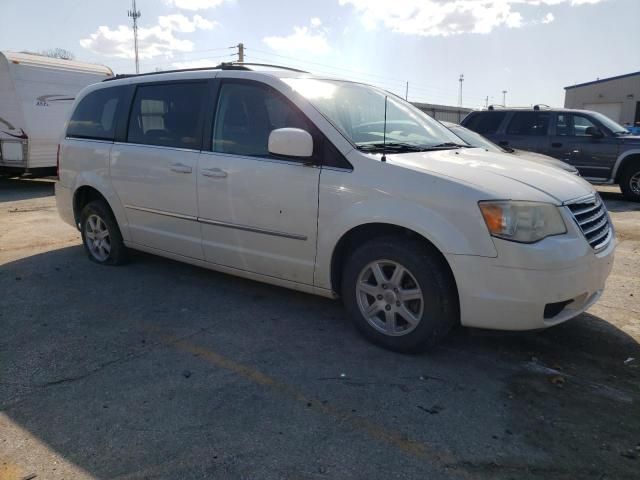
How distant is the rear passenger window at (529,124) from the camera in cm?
1114

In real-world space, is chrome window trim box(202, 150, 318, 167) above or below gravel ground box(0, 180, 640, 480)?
above

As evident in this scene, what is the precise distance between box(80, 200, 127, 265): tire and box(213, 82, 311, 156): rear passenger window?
1.83 metres

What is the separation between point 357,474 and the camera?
238 cm

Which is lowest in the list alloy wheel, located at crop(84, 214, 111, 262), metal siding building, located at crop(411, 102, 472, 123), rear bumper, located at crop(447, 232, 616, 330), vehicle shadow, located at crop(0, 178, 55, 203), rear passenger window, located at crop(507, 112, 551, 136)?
vehicle shadow, located at crop(0, 178, 55, 203)

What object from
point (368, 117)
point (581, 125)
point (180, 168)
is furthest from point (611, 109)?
point (180, 168)

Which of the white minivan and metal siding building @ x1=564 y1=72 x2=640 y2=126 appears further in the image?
metal siding building @ x1=564 y1=72 x2=640 y2=126

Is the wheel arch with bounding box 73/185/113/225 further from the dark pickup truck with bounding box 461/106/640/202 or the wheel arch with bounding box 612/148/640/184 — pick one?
the wheel arch with bounding box 612/148/640/184

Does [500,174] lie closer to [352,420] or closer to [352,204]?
[352,204]

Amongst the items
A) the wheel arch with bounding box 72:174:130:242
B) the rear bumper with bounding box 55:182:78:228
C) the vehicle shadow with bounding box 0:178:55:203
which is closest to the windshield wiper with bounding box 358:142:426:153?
the wheel arch with bounding box 72:174:130:242

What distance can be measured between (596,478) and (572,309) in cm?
121

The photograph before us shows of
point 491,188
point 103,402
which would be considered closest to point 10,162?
point 103,402

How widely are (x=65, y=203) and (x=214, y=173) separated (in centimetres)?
256

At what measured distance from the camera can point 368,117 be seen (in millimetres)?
4176

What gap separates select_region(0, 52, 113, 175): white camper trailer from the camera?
38.5ft
